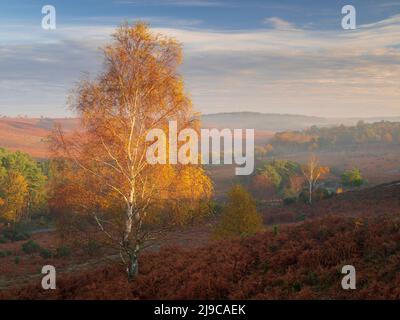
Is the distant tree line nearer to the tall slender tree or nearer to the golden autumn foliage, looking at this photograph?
the golden autumn foliage

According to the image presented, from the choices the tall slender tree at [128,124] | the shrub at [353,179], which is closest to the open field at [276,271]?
the tall slender tree at [128,124]

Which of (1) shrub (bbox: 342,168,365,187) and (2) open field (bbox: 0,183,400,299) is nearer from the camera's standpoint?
(2) open field (bbox: 0,183,400,299)

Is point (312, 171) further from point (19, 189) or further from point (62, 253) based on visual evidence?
point (19, 189)

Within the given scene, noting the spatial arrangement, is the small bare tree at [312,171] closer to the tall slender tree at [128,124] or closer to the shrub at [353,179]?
the shrub at [353,179]

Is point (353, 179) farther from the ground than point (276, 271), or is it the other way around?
point (276, 271)

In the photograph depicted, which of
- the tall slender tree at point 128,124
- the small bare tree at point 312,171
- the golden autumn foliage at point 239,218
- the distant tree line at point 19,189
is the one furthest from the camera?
the small bare tree at point 312,171

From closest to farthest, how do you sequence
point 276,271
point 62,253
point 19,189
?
point 276,271
point 62,253
point 19,189

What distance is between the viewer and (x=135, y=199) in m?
14.0

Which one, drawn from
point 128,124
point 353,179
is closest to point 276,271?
point 128,124

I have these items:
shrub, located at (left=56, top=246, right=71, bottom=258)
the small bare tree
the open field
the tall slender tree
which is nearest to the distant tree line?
shrub, located at (left=56, top=246, right=71, bottom=258)

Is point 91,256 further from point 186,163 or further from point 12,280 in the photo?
point 186,163

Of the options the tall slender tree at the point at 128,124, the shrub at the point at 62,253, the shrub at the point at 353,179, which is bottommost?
the shrub at the point at 62,253

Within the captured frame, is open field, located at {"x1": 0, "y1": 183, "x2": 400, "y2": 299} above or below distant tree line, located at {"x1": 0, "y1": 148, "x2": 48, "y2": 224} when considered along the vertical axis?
above
